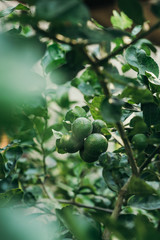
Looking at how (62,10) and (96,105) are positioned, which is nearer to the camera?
(62,10)

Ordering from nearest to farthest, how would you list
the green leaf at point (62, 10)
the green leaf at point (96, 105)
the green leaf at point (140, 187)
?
the green leaf at point (62, 10), the green leaf at point (140, 187), the green leaf at point (96, 105)

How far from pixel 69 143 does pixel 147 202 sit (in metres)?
0.20

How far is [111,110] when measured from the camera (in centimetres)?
37

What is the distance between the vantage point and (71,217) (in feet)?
0.82

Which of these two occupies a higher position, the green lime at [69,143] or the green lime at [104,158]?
the green lime at [69,143]

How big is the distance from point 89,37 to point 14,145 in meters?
0.47

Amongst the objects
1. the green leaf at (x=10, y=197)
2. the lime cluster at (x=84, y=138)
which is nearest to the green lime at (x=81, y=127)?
the lime cluster at (x=84, y=138)

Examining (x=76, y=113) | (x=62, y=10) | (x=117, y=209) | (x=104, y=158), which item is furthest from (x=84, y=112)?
(x=62, y=10)

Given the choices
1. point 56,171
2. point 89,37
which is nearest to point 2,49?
point 89,37

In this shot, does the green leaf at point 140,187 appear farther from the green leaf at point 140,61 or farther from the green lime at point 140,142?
the green leaf at point 140,61

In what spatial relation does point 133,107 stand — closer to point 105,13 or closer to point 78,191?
point 78,191

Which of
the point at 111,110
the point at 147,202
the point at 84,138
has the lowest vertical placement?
the point at 147,202

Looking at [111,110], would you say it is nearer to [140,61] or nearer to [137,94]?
[137,94]

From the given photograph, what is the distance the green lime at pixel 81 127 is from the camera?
0.55 meters
